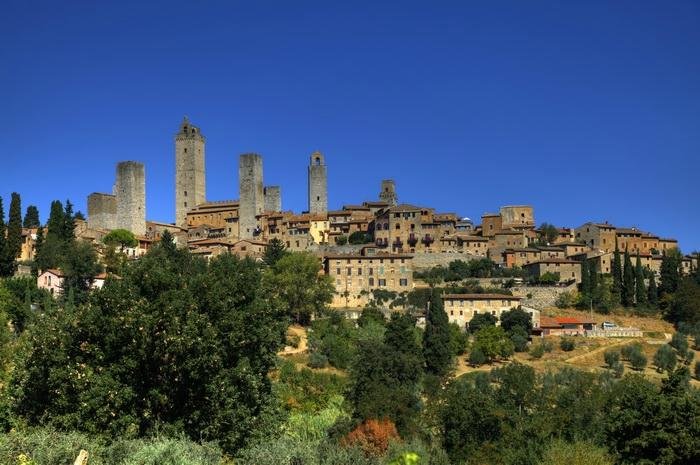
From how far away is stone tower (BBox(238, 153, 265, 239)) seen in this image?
9488cm

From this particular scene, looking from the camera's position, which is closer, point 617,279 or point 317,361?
point 317,361

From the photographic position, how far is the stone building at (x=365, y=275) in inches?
2781

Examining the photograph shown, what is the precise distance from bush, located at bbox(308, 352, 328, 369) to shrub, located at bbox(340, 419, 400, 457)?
19.8 meters

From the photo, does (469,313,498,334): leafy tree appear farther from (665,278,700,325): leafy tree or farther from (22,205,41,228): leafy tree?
(22,205,41,228): leafy tree

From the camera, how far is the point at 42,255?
65750 millimetres

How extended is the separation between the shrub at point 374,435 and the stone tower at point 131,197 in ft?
223

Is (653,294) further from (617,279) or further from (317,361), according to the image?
(317,361)

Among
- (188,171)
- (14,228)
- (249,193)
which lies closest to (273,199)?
(249,193)

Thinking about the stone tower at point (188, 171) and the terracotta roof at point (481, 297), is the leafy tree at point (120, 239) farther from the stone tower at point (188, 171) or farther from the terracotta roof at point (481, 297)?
the terracotta roof at point (481, 297)

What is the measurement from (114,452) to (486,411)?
1488 centimetres

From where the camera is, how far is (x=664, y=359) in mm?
55688

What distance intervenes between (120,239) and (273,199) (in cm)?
2174

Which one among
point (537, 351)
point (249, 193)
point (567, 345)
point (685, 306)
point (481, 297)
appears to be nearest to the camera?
point (537, 351)

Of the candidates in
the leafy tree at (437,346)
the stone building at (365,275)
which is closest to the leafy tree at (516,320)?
the leafy tree at (437,346)
